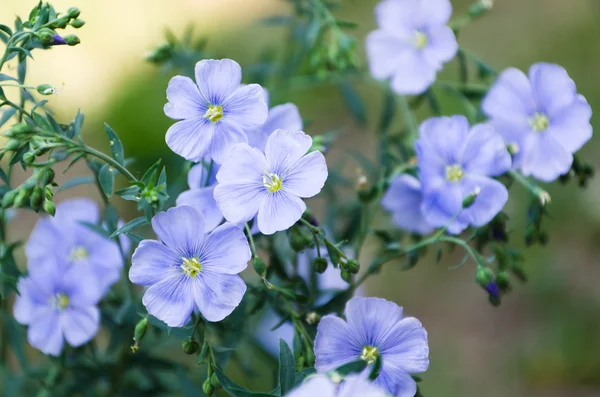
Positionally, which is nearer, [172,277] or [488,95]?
[172,277]

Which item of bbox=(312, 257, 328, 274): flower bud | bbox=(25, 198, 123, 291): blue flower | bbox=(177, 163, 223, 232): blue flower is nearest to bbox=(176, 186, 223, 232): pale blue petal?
bbox=(177, 163, 223, 232): blue flower

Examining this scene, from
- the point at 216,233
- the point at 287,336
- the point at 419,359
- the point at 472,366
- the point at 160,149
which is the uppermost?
the point at 216,233

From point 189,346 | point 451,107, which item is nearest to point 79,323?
point 189,346

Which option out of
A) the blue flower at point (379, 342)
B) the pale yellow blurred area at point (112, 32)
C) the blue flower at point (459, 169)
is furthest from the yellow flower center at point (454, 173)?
the pale yellow blurred area at point (112, 32)

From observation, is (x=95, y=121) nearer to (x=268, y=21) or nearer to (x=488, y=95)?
(x=268, y=21)

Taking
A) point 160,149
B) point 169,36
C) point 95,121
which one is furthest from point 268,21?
point 95,121

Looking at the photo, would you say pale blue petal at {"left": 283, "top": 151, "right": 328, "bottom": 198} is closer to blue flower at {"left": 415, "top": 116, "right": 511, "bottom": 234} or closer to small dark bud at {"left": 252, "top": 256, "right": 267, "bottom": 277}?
small dark bud at {"left": 252, "top": 256, "right": 267, "bottom": 277}
